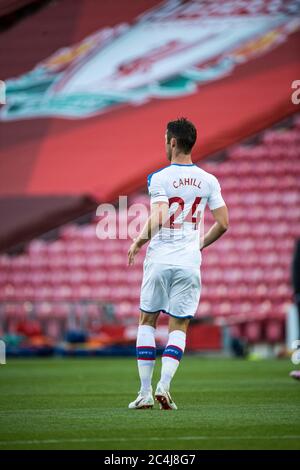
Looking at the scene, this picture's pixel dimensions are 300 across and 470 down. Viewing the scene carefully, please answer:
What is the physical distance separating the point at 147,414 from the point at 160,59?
1545 centimetres

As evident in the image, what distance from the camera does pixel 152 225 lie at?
5.96m

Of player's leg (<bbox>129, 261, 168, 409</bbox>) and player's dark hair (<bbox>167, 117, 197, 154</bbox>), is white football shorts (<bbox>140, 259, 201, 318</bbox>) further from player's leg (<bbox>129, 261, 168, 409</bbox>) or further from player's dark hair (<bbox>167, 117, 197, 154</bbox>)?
player's dark hair (<bbox>167, 117, 197, 154</bbox>)

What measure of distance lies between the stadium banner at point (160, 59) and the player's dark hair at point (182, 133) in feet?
47.5

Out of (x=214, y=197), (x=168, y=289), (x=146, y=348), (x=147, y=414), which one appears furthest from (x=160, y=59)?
(x=147, y=414)

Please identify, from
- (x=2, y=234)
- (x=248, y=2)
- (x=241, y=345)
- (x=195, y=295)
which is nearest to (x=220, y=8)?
(x=248, y=2)

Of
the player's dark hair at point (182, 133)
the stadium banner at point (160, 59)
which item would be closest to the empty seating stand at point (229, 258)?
the stadium banner at point (160, 59)

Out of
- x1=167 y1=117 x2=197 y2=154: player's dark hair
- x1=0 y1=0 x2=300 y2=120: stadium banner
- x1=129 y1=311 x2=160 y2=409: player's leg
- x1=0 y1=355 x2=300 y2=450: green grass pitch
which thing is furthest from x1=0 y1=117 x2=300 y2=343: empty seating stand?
x1=167 y1=117 x2=197 y2=154: player's dark hair

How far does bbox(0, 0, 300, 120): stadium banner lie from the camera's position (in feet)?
67.5

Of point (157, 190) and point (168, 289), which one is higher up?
point (157, 190)

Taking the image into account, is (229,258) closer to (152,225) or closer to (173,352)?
(173,352)

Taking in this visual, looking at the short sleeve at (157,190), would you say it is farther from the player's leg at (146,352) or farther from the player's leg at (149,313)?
the player's leg at (146,352)

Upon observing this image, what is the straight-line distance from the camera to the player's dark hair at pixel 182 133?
611cm

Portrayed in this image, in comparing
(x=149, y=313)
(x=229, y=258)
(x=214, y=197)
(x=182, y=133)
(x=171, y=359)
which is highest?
(x=182, y=133)

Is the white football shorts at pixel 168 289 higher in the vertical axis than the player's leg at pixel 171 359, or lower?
higher
